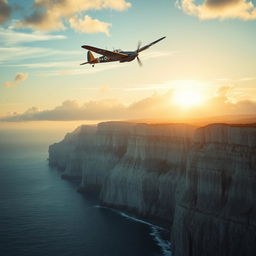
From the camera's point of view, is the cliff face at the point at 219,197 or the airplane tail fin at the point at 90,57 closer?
the cliff face at the point at 219,197

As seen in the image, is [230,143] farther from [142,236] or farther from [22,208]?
[22,208]

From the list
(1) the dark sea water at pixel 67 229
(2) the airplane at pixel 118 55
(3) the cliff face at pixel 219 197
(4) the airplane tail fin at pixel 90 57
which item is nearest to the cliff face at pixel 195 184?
(3) the cliff face at pixel 219 197

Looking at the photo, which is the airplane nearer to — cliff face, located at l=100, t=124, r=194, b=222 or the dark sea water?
cliff face, located at l=100, t=124, r=194, b=222

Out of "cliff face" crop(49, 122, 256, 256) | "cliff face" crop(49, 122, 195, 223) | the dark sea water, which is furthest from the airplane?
the dark sea water

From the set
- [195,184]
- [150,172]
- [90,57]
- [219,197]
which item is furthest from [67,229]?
[90,57]

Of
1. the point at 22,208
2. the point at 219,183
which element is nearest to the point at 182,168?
the point at 219,183

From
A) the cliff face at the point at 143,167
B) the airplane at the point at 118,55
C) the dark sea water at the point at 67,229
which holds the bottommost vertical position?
the dark sea water at the point at 67,229

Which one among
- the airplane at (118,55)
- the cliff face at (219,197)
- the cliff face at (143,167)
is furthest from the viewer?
the cliff face at (143,167)

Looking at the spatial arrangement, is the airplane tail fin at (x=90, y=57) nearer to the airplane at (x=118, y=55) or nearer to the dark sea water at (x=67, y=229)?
the airplane at (x=118, y=55)
